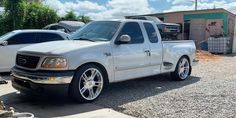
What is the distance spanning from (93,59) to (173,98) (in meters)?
1.98

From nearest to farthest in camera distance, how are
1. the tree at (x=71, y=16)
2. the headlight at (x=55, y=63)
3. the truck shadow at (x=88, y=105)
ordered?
the truck shadow at (x=88, y=105), the headlight at (x=55, y=63), the tree at (x=71, y=16)

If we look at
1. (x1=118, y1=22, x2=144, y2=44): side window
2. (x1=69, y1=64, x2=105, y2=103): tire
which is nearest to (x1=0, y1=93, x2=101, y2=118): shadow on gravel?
(x1=69, y1=64, x2=105, y2=103): tire

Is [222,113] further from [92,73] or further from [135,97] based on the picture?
[92,73]

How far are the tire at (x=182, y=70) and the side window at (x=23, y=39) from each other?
471cm

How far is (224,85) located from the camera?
9258 mm

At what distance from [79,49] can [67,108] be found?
120 cm

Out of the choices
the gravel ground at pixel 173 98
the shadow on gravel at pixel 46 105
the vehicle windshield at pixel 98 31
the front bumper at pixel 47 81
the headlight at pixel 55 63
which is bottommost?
the gravel ground at pixel 173 98

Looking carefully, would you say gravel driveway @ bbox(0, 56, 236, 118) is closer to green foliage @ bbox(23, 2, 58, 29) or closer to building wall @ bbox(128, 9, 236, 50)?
green foliage @ bbox(23, 2, 58, 29)

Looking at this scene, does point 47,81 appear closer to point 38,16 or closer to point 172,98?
point 172,98

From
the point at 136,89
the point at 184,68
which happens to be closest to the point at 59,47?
the point at 136,89

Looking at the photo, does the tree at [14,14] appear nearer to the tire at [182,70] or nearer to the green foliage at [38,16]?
the green foliage at [38,16]

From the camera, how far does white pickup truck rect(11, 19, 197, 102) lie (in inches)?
269

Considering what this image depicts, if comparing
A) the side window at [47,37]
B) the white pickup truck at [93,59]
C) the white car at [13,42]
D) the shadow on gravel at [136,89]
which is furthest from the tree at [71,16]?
the white pickup truck at [93,59]

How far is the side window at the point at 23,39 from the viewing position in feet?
36.8
